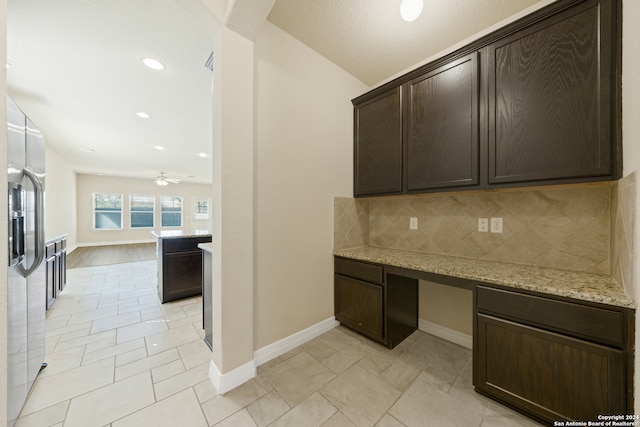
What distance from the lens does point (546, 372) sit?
1242 mm

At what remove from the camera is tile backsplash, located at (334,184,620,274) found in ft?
4.88

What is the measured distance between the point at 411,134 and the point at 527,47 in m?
0.84

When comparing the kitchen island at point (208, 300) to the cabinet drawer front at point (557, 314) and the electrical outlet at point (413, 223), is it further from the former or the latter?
the cabinet drawer front at point (557, 314)

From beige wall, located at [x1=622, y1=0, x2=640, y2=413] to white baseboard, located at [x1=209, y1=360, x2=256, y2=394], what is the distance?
2.01 metres

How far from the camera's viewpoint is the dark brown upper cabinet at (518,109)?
4.01ft

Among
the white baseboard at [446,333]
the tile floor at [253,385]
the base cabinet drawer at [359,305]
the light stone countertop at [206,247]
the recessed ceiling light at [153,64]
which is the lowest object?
the tile floor at [253,385]

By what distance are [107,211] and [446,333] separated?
1139 centimetres

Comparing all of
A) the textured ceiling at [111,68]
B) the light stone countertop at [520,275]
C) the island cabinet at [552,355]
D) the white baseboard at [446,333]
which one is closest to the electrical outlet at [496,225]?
the light stone countertop at [520,275]

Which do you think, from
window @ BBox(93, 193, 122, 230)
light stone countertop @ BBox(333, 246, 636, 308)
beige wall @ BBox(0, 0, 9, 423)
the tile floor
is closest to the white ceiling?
beige wall @ BBox(0, 0, 9, 423)

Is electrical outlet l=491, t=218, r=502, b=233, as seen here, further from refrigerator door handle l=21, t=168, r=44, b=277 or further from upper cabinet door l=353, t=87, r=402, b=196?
refrigerator door handle l=21, t=168, r=44, b=277

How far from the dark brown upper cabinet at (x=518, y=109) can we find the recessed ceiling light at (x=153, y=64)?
2.25 metres

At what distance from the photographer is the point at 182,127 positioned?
3826 mm

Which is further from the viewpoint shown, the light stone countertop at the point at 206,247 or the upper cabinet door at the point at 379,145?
the upper cabinet door at the point at 379,145

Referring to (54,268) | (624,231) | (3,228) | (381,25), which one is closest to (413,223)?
(624,231)
